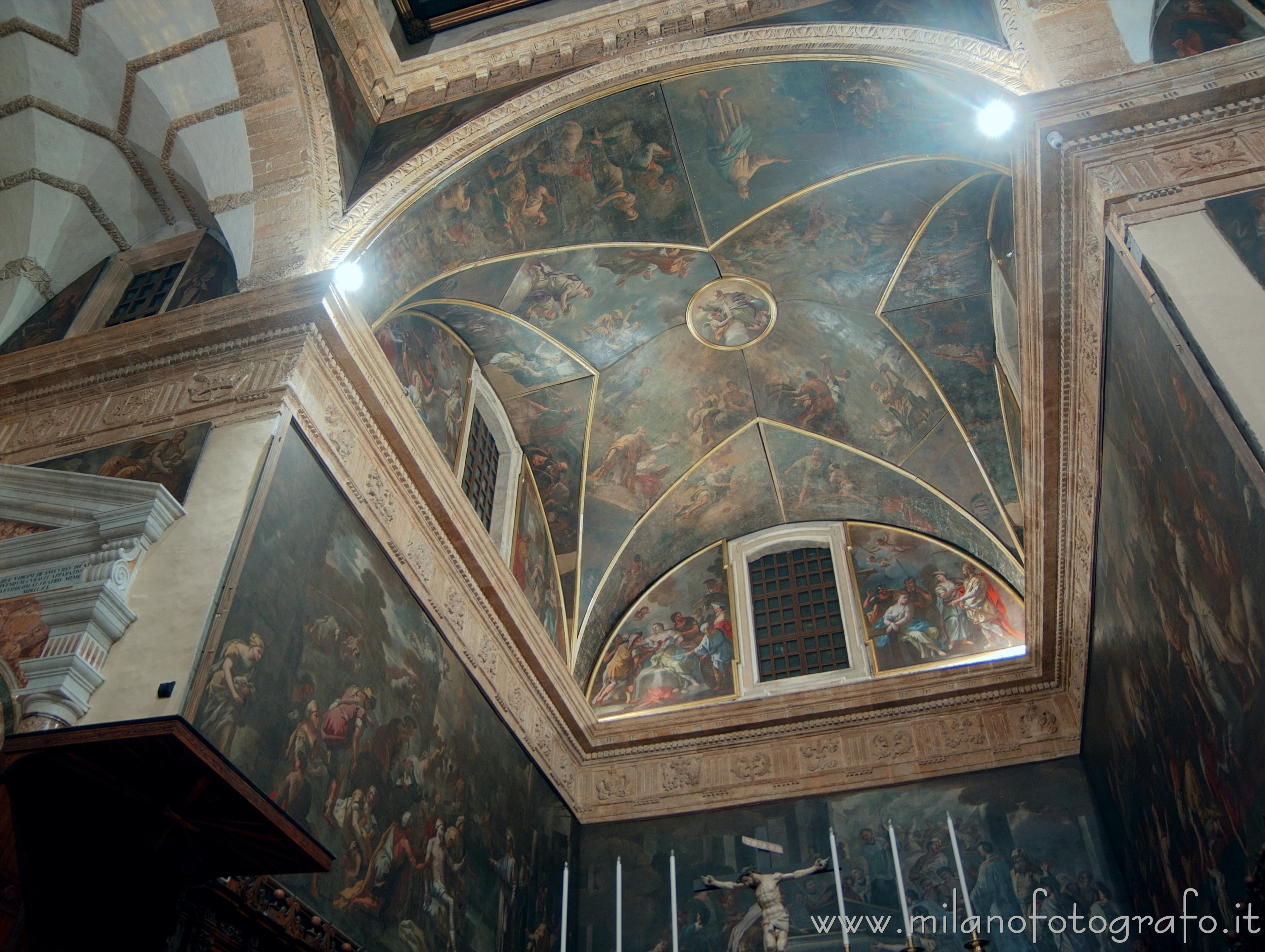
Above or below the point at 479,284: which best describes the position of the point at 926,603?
below

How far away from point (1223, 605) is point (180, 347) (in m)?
8.40

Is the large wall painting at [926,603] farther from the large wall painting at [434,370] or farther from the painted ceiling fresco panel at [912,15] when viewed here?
the painted ceiling fresco panel at [912,15]

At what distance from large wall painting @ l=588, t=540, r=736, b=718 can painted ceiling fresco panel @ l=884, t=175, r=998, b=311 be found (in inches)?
191

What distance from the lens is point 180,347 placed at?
8531 mm

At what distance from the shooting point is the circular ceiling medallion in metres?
12.4

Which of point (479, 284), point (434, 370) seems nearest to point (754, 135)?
point (479, 284)

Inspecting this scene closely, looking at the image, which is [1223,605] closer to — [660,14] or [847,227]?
[847,227]

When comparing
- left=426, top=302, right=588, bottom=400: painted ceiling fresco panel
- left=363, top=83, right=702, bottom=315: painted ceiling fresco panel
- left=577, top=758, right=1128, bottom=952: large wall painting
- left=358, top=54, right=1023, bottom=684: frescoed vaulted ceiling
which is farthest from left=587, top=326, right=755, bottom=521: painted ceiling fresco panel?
left=577, top=758, right=1128, bottom=952: large wall painting

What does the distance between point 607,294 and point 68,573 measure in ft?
23.5

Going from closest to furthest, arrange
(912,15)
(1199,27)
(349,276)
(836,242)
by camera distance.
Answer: (1199,27)
(349,276)
(912,15)
(836,242)

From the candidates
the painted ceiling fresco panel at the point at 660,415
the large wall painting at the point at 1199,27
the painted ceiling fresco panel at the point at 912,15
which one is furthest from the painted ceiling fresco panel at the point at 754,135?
the large wall painting at the point at 1199,27

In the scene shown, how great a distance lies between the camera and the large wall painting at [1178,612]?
5.88 metres

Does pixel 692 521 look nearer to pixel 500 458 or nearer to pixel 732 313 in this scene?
pixel 500 458

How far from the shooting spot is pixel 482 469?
1218 cm
